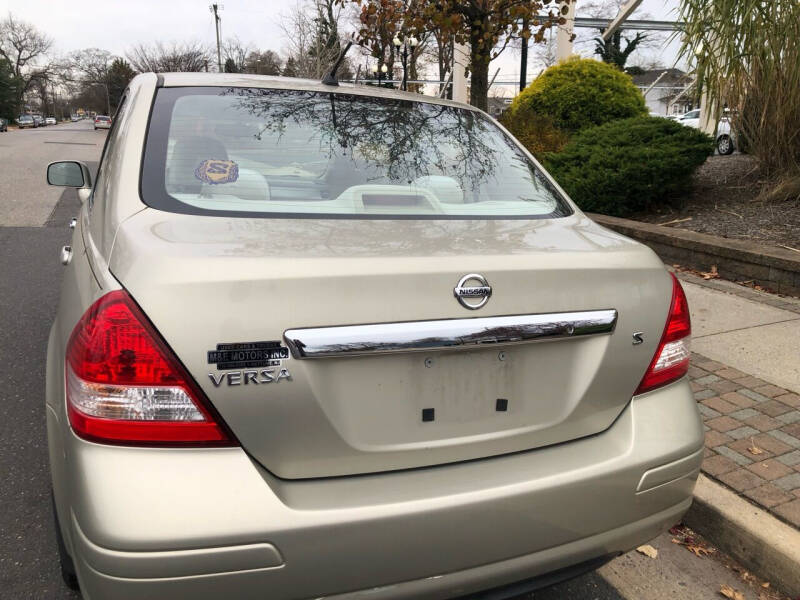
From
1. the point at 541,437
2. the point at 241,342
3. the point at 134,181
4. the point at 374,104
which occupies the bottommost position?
the point at 541,437

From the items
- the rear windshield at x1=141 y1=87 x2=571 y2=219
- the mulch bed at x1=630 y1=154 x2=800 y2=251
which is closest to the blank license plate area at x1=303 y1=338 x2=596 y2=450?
the rear windshield at x1=141 y1=87 x2=571 y2=219

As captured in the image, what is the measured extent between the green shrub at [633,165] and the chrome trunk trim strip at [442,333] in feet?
19.5

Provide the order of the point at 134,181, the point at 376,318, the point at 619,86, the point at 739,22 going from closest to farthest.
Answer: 1. the point at 376,318
2. the point at 134,181
3. the point at 739,22
4. the point at 619,86

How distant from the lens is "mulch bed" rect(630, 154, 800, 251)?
626 centimetres

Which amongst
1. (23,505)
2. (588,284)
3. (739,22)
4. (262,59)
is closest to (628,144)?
(739,22)

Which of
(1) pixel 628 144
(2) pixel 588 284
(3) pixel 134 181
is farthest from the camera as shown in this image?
(1) pixel 628 144

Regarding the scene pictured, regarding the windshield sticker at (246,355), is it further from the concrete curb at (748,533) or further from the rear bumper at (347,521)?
the concrete curb at (748,533)

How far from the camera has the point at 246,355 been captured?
1.42 m

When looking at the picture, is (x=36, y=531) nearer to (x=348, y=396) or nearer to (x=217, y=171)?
(x=217, y=171)

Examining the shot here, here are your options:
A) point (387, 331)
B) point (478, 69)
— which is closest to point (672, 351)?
point (387, 331)

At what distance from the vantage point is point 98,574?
1410 millimetres

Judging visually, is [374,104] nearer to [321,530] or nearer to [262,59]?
[321,530]

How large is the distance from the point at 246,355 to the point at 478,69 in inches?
354

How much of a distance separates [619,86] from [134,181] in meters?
9.95
